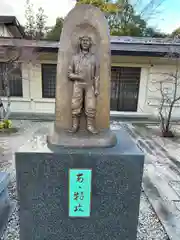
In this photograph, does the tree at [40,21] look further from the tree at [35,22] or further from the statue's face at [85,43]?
the statue's face at [85,43]

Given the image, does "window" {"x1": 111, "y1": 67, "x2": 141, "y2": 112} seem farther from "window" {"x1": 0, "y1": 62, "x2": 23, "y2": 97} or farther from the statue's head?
the statue's head

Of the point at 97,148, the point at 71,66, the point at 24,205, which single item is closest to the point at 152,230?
the point at 97,148

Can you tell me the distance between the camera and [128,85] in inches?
317

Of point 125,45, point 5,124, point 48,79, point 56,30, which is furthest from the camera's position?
point 56,30

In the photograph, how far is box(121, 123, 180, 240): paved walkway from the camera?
8.42ft

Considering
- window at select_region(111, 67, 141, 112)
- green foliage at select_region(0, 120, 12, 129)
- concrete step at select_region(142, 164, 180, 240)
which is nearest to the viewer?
concrete step at select_region(142, 164, 180, 240)

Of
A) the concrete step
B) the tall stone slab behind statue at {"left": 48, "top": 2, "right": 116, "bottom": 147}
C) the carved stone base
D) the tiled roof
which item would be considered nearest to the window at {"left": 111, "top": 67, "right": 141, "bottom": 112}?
the tiled roof

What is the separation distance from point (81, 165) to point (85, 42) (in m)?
Result: 1.05

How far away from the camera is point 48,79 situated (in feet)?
26.0

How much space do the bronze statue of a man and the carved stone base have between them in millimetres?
204

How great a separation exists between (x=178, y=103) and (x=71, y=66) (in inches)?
300

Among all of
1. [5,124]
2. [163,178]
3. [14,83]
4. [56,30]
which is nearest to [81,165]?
[163,178]

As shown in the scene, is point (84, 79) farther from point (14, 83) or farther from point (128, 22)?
point (128, 22)

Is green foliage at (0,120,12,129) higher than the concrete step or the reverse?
higher
